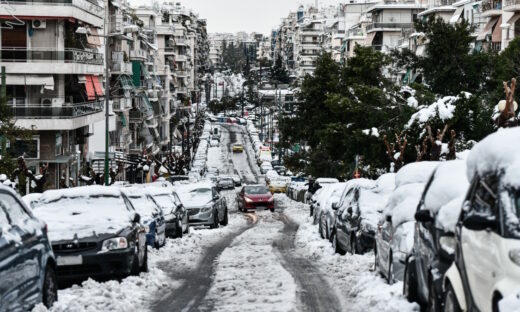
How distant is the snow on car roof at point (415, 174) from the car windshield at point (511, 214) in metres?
6.71

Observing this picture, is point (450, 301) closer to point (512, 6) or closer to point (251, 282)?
point (251, 282)

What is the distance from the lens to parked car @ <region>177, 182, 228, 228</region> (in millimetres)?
34875

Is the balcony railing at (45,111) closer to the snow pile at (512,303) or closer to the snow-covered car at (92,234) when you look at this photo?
the snow-covered car at (92,234)

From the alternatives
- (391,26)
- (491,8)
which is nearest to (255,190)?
(491,8)

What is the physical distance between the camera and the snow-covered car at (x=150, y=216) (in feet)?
73.9

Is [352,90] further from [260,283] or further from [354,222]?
[260,283]

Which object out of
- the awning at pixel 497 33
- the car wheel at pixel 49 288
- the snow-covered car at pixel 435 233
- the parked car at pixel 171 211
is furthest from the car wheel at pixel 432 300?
the awning at pixel 497 33

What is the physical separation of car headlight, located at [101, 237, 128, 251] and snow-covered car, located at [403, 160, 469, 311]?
4.82m

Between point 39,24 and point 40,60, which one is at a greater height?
point 39,24

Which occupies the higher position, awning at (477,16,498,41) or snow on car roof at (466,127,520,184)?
awning at (477,16,498,41)

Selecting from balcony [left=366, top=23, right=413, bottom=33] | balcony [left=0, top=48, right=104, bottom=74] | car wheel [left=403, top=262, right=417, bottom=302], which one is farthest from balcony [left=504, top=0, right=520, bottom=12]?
car wheel [left=403, top=262, right=417, bottom=302]

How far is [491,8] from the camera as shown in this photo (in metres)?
67.8

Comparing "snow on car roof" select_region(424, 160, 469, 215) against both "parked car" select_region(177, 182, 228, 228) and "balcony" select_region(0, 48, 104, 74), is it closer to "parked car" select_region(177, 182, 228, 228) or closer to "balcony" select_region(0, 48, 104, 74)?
"parked car" select_region(177, 182, 228, 228)

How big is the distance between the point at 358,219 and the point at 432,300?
859 cm
